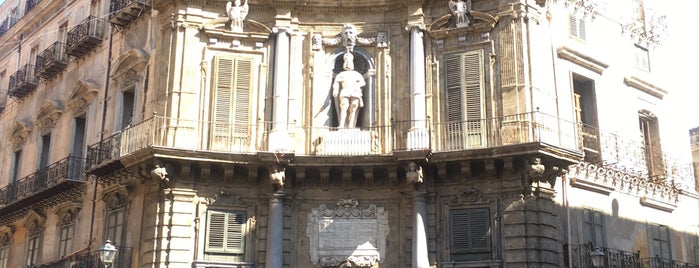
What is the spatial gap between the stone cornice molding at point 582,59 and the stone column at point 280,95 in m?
6.98

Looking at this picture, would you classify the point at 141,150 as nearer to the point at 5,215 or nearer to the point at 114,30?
the point at 114,30

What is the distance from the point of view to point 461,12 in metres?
20.5

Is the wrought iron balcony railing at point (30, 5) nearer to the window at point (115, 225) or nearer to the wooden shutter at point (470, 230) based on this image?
the window at point (115, 225)

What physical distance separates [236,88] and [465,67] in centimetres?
578

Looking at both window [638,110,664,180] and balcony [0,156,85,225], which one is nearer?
window [638,110,664,180]

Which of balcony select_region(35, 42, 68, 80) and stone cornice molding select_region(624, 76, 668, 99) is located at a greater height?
balcony select_region(35, 42, 68, 80)

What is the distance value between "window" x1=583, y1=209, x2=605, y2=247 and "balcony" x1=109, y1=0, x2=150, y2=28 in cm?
1287

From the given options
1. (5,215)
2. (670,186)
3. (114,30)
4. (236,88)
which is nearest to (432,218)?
(236,88)

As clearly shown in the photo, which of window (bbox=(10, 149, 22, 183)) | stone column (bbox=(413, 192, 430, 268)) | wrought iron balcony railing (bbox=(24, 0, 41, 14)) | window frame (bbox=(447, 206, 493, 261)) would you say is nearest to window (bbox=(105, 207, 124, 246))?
stone column (bbox=(413, 192, 430, 268))

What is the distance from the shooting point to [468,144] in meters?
19.6

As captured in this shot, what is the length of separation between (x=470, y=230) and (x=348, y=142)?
3652 millimetres

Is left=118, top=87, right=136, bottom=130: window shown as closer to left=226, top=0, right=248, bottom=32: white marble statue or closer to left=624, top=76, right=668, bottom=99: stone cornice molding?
left=226, top=0, right=248, bottom=32: white marble statue

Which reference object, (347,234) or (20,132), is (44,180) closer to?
(20,132)

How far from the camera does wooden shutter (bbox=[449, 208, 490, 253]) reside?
18952mm
